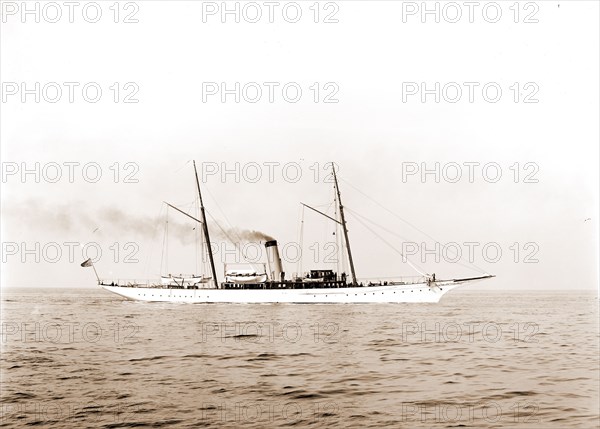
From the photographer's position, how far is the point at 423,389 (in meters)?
17.4

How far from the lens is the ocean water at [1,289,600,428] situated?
14.4 meters

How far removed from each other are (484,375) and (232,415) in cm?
986

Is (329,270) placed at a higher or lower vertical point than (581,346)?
higher

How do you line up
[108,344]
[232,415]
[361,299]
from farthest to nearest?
[361,299]
[108,344]
[232,415]

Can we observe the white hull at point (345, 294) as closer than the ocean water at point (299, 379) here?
No

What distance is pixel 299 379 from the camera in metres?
19.2

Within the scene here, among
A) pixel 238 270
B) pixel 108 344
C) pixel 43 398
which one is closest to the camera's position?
pixel 43 398

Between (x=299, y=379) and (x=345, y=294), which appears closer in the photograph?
(x=299, y=379)

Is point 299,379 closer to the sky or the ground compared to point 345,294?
closer to the ground

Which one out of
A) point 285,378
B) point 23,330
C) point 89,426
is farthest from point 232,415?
point 23,330

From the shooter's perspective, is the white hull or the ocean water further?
the white hull

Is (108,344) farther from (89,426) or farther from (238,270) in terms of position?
(238,270)

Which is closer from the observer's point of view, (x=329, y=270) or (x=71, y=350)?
(x=71, y=350)

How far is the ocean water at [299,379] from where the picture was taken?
14.4m
